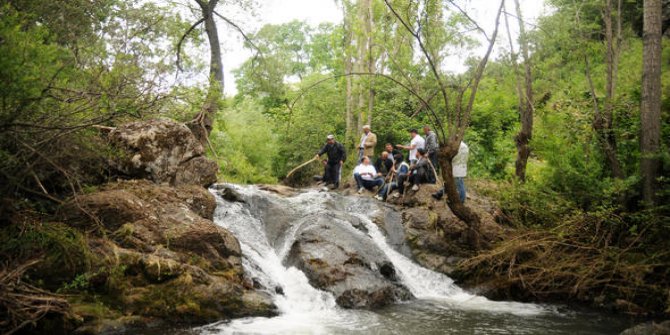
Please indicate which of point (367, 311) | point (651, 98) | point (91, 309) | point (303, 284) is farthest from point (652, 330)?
point (91, 309)

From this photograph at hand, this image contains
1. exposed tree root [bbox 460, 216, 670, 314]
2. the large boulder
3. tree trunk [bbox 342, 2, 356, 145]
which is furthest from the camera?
tree trunk [bbox 342, 2, 356, 145]

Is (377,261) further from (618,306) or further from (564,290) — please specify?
(618,306)

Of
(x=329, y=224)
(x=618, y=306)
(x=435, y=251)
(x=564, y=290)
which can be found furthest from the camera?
(x=435, y=251)

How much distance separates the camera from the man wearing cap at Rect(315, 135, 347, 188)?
50.3 feet

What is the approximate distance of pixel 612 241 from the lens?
929 cm

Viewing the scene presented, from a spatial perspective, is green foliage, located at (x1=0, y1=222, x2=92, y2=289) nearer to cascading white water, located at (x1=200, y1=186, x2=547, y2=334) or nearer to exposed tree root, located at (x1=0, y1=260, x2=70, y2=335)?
exposed tree root, located at (x1=0, y1=260, x2=70, y2=335)

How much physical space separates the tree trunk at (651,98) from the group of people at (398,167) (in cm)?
387

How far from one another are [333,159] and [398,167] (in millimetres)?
2150

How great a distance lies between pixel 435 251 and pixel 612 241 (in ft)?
12.4

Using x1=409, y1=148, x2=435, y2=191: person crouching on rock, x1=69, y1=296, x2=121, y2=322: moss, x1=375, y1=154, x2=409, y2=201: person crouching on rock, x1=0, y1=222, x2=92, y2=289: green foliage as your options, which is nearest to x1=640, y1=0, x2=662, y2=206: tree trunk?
x1=409, y1=148, x2=435, y2=191: person crouching on rock

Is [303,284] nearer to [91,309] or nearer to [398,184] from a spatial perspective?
[91,309]

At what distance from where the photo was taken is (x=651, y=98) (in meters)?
9.09

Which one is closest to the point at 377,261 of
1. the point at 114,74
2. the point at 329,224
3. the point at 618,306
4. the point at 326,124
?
the point at 329,224

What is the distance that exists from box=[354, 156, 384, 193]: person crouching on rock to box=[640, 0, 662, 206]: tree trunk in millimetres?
7849
